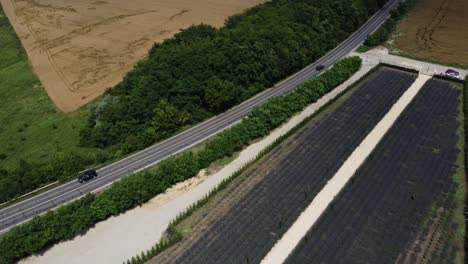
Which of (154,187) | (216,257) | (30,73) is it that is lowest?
(216,257)

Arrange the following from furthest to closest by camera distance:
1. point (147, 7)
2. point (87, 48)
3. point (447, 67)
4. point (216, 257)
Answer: point (147, 7) → point (87, 48) → point (447, 67) → point (216, 257)

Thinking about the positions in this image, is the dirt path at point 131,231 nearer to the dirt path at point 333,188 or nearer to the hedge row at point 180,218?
the hedge row at point 180,218

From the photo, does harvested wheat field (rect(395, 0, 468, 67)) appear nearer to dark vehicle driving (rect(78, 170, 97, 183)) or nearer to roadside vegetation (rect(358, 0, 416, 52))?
roadside vegetation (rect(358, 0, 416, 52))

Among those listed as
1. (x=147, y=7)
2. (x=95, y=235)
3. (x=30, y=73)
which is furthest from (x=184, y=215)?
(x=147, y=7)

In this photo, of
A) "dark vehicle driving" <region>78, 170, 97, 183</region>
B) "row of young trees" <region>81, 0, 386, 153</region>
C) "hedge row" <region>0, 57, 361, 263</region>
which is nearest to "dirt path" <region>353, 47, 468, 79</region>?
"row of young trees" <region>81, 0, 386, 153</region>

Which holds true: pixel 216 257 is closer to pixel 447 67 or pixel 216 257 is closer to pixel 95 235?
pixel 95 235
